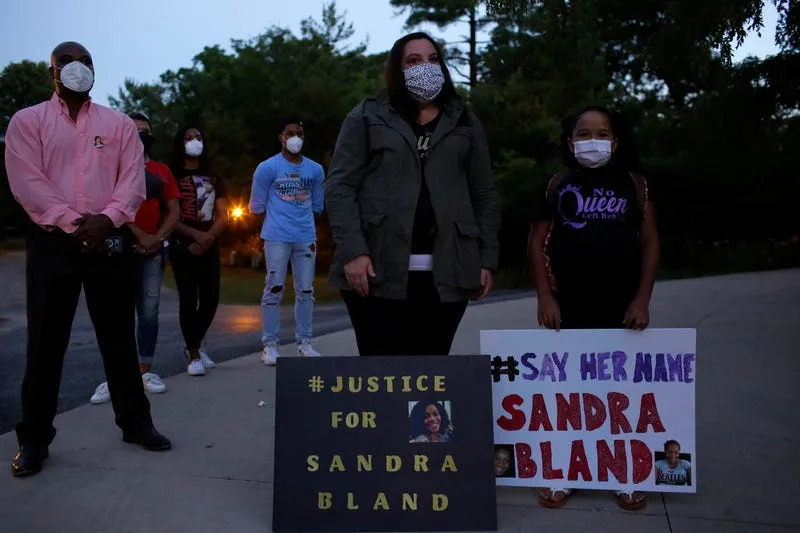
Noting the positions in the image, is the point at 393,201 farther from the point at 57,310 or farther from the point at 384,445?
the point at 57,310

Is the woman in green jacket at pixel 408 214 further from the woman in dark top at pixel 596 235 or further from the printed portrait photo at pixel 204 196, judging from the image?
the printed portrait photo at pixel 204 196

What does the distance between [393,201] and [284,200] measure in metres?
3.17

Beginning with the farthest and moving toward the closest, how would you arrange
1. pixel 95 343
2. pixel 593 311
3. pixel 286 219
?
pixel 95 343 → pixel 286 219 → pixel 593 311

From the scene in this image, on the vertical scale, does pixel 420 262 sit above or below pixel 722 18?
below

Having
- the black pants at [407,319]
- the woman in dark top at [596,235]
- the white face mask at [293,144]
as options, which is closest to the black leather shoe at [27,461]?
the black pants at [407,319]

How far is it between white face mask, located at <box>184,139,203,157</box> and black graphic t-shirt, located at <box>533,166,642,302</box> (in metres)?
3.40

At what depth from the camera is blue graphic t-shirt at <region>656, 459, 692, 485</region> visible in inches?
129

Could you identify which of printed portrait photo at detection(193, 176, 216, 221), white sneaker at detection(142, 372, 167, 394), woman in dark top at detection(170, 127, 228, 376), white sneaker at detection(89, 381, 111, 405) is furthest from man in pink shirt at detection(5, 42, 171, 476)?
printed portrait photo at detection(193, 176, 216, 221)

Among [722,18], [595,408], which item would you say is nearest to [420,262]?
[595,408]

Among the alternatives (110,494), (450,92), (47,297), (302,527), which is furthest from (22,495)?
(450,92)

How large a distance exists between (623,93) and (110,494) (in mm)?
28065

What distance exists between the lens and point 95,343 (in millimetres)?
7941

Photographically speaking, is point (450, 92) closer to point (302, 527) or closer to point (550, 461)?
point (550, 461)

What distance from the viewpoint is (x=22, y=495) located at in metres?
3.43
